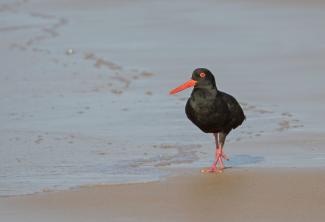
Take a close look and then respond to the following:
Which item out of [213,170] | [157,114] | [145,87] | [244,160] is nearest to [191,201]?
[213,170]

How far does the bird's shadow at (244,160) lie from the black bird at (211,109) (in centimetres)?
17

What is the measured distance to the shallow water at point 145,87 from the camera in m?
8.05

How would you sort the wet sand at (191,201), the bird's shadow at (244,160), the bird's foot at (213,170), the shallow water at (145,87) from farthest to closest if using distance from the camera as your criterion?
the shallow water at (145,87)
the bird's shadow at (244,160)
the bird's foot at (213,170)
the wet sand at (191,201)

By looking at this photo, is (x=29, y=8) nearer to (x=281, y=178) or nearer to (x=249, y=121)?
(x=249, y=121)

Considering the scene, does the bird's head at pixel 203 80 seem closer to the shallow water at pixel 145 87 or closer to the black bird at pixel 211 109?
the black bird at pixel 211 109

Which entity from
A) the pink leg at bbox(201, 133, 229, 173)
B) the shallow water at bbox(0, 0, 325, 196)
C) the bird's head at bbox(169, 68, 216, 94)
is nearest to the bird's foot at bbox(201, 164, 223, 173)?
the pink leg at bbox(201, 133, 229, 173)

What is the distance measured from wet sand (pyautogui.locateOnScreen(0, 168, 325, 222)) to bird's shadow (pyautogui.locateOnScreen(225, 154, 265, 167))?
2.31 feet

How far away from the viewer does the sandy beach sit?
6414 millimetres

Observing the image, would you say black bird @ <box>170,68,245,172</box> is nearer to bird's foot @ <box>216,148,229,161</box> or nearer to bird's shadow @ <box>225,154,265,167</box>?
bird's foot @ <box>216,148,229,161</box>

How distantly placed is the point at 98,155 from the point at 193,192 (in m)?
1.81

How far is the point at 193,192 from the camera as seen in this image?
263 inches

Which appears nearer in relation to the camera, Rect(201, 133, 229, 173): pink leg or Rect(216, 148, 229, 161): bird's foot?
Rect(201, 133, 229, 173): pink leg

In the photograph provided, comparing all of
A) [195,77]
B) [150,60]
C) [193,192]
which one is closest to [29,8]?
[150,60]

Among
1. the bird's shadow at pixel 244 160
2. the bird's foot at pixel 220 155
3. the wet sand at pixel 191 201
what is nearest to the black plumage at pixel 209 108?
the bird's foot at pixel 220 155
